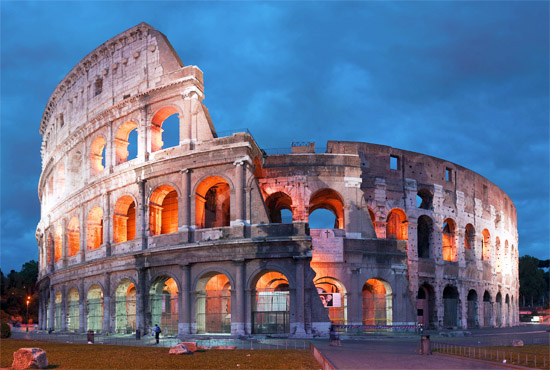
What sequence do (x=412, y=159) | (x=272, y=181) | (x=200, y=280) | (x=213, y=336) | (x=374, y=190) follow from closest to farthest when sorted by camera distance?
1. (x=213, y=336)
2. (x=200, y=280)
3. (x=272, y=181)
4. (x=374, y=190)
5. (x=412, y=159)

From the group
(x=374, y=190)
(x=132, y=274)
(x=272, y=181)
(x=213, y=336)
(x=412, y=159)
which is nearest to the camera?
(x=213, y=336)

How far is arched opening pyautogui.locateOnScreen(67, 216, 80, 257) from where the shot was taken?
120ft

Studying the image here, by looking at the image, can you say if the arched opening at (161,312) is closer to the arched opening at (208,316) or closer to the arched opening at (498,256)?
the arched opening at (208,316)

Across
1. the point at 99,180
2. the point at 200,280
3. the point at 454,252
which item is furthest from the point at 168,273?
the point at 454,252

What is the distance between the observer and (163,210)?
3203 cm

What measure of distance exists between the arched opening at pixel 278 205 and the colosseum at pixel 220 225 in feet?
0.51

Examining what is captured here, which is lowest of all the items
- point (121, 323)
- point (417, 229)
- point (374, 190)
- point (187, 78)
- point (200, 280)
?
point (121, 323)

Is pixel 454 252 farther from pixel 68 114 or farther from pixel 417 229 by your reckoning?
pixel 68 114

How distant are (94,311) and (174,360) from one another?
1881cm

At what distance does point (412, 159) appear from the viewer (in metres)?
36.8

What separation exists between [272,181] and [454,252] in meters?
14.9

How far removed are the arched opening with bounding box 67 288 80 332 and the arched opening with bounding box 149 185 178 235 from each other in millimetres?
8733

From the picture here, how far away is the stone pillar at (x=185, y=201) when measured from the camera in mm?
27578

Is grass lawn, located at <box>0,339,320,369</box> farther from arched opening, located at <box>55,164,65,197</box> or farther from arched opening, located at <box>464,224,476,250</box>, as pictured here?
arched opening, located at <box>464,224,476,250</box>
